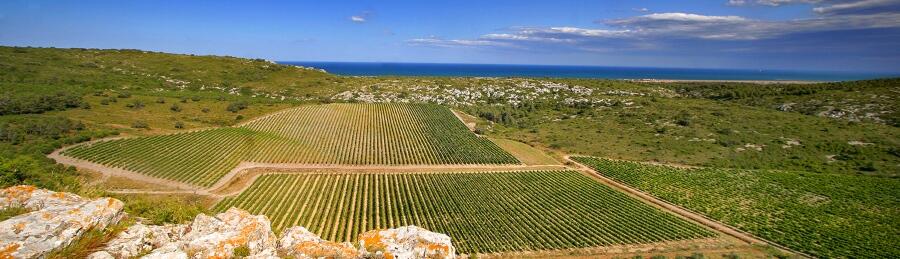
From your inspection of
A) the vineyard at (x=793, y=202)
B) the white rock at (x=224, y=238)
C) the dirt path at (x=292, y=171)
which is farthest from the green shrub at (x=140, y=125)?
the vineyard at (x=793, y=202)

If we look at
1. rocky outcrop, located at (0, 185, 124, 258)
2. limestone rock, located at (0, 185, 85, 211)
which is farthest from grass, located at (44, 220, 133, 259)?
limestone rock, located at (0, 185, 85, 211)

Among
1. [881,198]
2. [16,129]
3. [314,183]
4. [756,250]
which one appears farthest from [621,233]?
[16,129]

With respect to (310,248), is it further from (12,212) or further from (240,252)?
(12,212)

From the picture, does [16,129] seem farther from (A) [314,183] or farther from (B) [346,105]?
(B) [346,105]

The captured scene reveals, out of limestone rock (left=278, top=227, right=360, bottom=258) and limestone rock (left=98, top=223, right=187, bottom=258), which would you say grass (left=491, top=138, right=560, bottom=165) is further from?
limestone rock (left=98, top=223, right=187, bottom=258)

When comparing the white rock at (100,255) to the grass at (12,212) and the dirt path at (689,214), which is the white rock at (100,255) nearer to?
the grass at (12,212)

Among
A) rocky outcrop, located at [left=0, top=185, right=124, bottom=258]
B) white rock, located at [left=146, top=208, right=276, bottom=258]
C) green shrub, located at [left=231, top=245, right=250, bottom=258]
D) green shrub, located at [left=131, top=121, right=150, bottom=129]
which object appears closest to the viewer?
rocky outcrop, located at [left=0, top=185, right=124, bottom=258]
